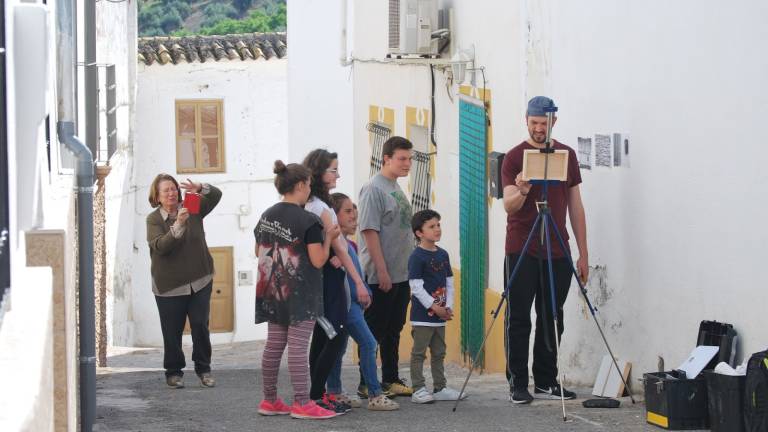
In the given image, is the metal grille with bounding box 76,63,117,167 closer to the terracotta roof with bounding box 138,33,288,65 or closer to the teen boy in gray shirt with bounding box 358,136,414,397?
the teen boy in gray shirt with bounding box 358,136,414,397

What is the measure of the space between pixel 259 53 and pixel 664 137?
2162 centimetres

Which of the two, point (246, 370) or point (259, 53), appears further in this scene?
point (259, 53)

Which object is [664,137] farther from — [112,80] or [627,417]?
[112,80]

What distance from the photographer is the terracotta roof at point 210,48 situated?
92.1 feet

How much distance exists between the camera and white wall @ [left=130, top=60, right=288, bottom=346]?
1115 inches

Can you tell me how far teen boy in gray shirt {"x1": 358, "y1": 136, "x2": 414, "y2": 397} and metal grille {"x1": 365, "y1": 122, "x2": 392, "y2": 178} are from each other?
7240 millimetres

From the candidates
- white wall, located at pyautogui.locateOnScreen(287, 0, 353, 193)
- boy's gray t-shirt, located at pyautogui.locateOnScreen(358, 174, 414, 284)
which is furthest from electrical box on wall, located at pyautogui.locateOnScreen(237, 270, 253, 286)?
boy's gray t-shirt, located at pyautogui.locateOnScreen(358, 174, 414, 284)

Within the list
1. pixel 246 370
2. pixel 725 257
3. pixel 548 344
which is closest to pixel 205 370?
pixel 246 370

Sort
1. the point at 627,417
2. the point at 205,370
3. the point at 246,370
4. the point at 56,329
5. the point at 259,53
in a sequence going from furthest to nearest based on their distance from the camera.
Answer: the point at 259,53, the point at 246,370, the point at 205,370, the point at 627,417, the point at 56,329

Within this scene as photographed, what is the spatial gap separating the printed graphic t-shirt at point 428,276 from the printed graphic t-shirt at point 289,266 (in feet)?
2.65

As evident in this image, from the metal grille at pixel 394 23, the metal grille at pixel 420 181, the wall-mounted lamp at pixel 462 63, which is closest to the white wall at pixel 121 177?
the metal grille at pixel 420 181

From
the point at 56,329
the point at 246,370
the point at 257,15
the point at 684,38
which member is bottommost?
the point at 246,370

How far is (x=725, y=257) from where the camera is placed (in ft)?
23.4

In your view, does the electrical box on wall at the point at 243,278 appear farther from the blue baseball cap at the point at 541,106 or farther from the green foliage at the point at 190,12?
the blue baseball cap at the point at 541,106
